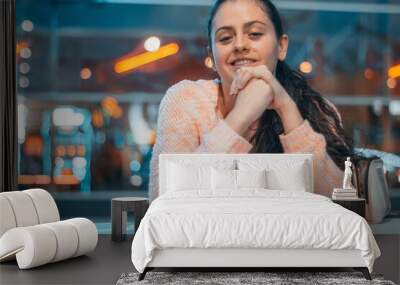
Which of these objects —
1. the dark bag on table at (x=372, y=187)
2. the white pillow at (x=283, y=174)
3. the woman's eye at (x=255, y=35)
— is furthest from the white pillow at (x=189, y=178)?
the dark bag on table at (x=372, y=187)

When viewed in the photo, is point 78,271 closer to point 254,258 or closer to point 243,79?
point 254,258

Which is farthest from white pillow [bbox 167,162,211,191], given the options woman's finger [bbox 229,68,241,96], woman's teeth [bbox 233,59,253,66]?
woman's teeth [bbox 233,59,253,66]

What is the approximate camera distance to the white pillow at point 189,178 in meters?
5.92

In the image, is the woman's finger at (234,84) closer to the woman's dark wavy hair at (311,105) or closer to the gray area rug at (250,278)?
the woman's dark wavy hair at (311,105)

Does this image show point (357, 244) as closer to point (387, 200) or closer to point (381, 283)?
point (381, 283)

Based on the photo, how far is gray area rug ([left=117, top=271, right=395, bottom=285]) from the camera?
13.7 feet

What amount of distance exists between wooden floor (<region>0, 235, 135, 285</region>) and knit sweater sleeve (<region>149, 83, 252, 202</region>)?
1594 millimetres

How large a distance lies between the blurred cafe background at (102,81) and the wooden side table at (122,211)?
793 millimetres

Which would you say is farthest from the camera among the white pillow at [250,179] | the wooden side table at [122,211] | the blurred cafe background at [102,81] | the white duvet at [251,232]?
the blurred cafe background at [102,81]

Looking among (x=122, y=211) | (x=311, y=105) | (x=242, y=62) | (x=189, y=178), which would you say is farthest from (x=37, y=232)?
(x=311, y=105)

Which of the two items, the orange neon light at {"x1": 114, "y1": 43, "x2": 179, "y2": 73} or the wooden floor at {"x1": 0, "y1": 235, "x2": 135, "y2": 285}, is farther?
the orange neon light at {"x1": 114, "y1": 43, "x2": 179, "y2": 73}

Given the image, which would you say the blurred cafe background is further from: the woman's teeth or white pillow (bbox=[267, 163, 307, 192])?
white pillow (bbox=[267, 163, 307, 192])

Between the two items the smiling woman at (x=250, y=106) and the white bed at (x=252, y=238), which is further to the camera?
the smiling woman at (x=250, y=106)

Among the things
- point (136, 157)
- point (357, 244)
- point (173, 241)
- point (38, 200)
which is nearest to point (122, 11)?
point (136, 157)
